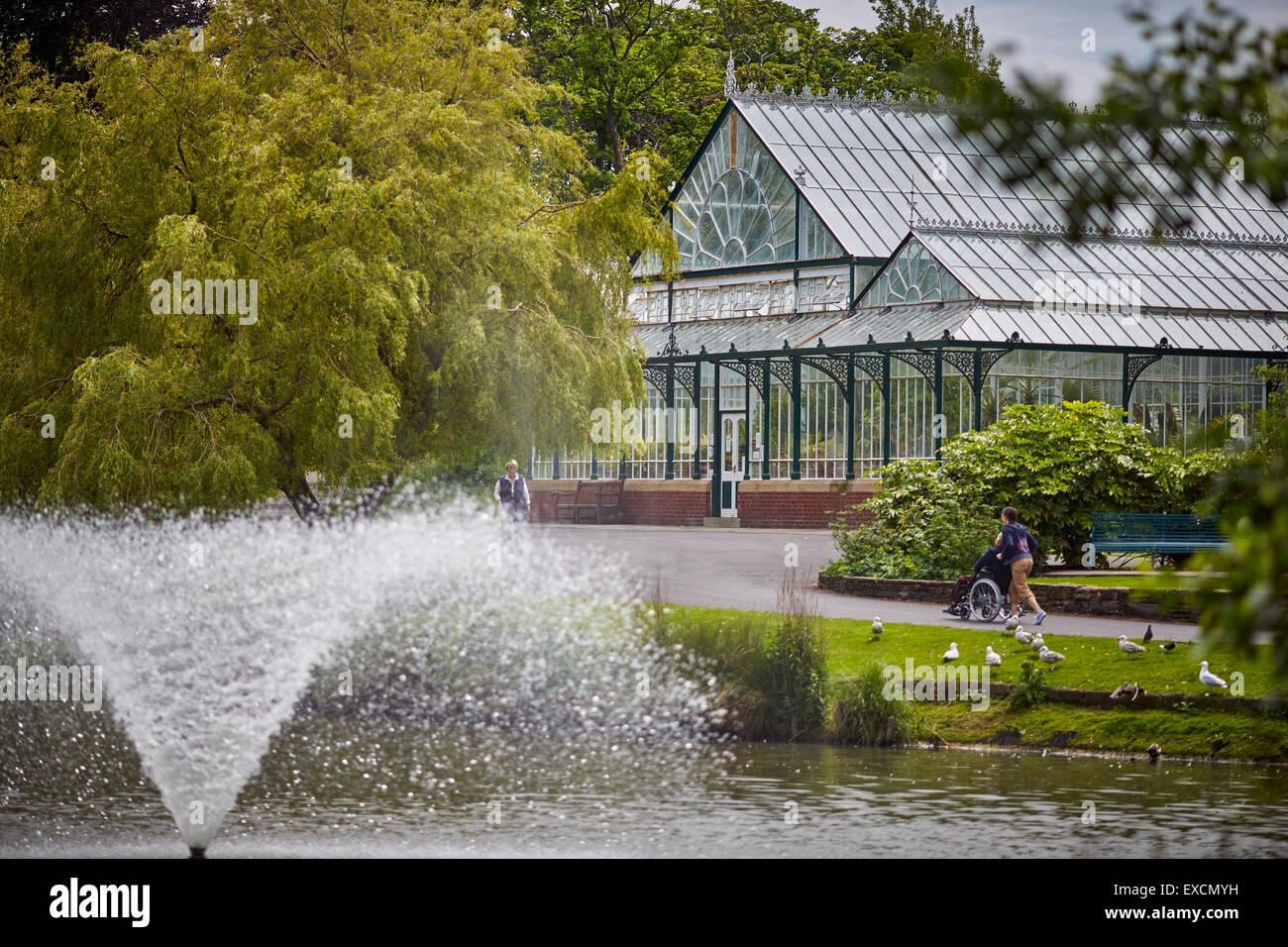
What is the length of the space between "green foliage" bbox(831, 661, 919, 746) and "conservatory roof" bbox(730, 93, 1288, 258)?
2605 centimetres

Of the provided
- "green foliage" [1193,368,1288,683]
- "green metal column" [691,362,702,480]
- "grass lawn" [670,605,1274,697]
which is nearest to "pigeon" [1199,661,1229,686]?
"grass lawn" [670,605,1274,697]

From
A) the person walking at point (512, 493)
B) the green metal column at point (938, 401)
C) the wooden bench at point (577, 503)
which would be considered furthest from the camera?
the wooden bench at point (577, 503)

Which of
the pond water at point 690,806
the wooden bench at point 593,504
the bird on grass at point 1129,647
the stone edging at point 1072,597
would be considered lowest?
the pond water at point 690,806

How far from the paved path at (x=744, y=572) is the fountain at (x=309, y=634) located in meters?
1.66

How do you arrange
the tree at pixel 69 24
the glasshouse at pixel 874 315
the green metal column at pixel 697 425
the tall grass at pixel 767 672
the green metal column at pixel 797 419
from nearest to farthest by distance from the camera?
the tall grass at pixel 767 672
the tree at pixel 69 24
the glasshouse at pixel 874 315
the green metal column at pixel 797 419
the green metal column at pixel 697 425

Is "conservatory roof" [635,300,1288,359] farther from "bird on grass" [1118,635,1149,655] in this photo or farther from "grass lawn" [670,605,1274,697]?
"bird on grass" [1118,635,1149,655]

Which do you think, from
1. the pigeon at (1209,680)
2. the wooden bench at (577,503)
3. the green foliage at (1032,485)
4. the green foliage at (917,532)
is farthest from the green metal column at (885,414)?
the pigeon at (1209,680)

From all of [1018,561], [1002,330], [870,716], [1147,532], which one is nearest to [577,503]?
[1002,330]

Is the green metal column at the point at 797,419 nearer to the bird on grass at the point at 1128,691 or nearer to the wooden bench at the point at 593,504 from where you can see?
the wooden bench at the point at 593,504

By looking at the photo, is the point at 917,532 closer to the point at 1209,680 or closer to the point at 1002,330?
the point at 1209,680

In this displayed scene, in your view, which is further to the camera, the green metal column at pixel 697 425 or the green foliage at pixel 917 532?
the green metal column at pixel 697 425

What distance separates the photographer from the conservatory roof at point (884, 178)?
4231cm

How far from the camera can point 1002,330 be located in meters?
35.5
